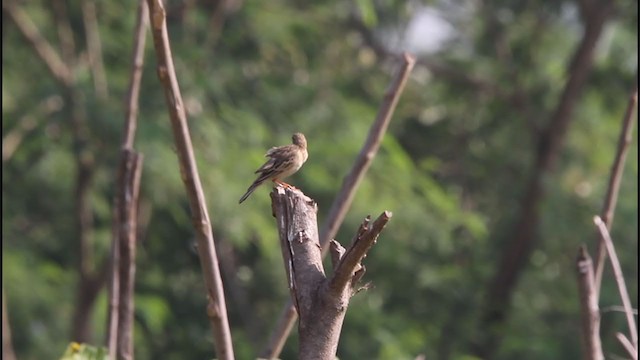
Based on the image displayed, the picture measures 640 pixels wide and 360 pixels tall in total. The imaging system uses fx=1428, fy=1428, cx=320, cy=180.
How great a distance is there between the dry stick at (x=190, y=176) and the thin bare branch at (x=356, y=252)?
0.50 m

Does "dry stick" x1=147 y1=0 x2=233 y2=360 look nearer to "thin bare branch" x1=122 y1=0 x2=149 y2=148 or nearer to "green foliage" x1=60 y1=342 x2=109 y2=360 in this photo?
"green foliage" x1=60 y1=342 x2=109 y2=360

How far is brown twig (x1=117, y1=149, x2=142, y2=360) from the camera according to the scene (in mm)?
4527

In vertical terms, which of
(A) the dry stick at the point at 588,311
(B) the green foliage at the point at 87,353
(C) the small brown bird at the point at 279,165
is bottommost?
(B) the green foliage at the point at 87,353

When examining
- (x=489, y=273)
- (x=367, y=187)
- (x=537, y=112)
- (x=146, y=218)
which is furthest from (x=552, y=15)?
(x=146, y=218)

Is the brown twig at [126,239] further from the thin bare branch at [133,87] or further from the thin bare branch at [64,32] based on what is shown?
the thin bare branch at [64,32]

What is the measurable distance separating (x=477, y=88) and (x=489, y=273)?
78.6 inches

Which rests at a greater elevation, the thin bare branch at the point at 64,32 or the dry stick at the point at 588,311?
the thin bare branch at the point at 64,32

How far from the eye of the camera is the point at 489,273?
15336 mm

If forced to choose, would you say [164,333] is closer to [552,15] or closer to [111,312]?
[552,15]

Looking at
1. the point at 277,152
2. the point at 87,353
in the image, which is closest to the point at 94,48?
the point at 277,152

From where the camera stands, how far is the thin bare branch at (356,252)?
126 inches

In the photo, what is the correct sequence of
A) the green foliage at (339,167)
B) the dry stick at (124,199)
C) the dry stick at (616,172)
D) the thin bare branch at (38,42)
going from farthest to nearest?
the thin bare branch at (38,42) < the green foliage at (339,167) < the dry stick at (616,172) < the dry stick at (124,199)

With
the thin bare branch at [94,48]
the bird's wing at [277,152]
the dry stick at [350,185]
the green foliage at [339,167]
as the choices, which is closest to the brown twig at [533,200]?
the green foliage at [339,167]

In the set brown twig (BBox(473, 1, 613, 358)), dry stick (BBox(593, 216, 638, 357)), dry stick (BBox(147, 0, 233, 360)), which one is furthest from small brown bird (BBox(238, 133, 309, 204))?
brown twig (BBox(473, 1, 613, 358))
